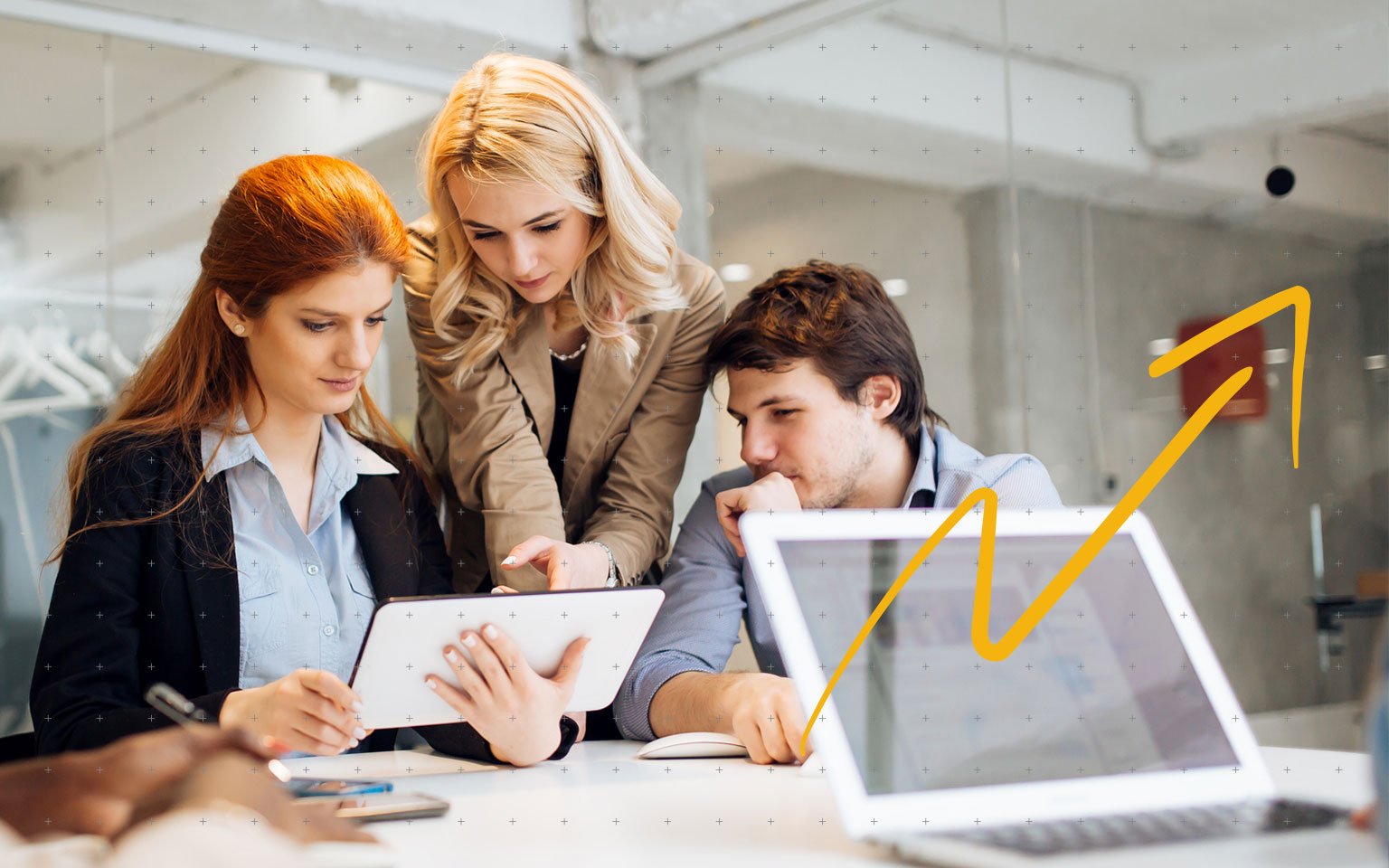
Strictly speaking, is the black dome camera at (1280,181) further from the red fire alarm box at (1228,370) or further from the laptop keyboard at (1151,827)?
the laptop keyboard at (1151,827)

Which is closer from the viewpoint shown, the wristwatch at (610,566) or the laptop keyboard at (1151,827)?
the laptop keyboard at (1151,827)

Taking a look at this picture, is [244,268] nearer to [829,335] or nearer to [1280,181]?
[829,335]

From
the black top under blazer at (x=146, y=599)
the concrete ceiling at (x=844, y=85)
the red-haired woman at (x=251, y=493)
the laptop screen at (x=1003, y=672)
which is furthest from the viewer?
the concrete ceiling at (x=844, y=85)

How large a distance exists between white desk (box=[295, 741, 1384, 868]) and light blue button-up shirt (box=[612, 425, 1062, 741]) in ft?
1.04

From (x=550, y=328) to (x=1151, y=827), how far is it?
55.4 inches

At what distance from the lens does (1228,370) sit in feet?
9.64

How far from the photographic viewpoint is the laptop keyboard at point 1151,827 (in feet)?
2.40

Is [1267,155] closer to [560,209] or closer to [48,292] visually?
[560,209]

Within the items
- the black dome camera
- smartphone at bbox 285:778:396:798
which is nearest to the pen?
smartphone at bbox 285:778:396:798

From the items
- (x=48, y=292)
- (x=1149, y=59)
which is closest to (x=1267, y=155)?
(x=1149, y=59)

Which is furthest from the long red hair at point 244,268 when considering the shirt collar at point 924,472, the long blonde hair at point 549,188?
the shirt collar at point 924,472

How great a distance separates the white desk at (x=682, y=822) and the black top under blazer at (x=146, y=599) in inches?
9.7

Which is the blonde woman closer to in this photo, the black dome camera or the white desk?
the white desk

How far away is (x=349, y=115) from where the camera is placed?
334 centimetres
